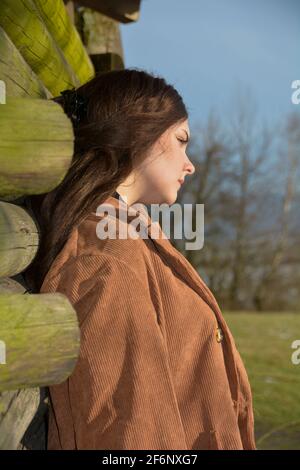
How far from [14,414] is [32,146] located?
0.74 metres

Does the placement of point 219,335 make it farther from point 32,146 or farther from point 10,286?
point 32,146

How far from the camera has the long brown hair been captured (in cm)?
199

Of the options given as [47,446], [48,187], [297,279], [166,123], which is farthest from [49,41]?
[297,279]

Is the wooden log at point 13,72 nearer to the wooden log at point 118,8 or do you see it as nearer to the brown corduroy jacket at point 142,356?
the brown corduroy jacket at point 142,356

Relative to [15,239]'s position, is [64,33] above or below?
above

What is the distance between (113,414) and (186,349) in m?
0.34

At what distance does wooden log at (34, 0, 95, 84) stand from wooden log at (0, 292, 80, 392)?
59.7 inches

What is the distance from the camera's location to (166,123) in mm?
2174

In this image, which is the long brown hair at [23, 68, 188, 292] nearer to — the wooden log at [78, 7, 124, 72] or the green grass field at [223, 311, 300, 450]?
the green grass field at [223, 311, 300, 450]

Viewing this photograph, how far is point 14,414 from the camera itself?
5.56 ft

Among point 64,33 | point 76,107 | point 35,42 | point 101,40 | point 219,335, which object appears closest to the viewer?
point 219,335

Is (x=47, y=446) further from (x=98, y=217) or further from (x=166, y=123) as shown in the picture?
(x=166, y=123)

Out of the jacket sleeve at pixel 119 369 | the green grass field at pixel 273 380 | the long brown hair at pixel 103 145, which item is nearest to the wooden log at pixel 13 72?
the long brown hair at pixel 103 145

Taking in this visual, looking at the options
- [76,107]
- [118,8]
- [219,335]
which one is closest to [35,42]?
[76,107]
